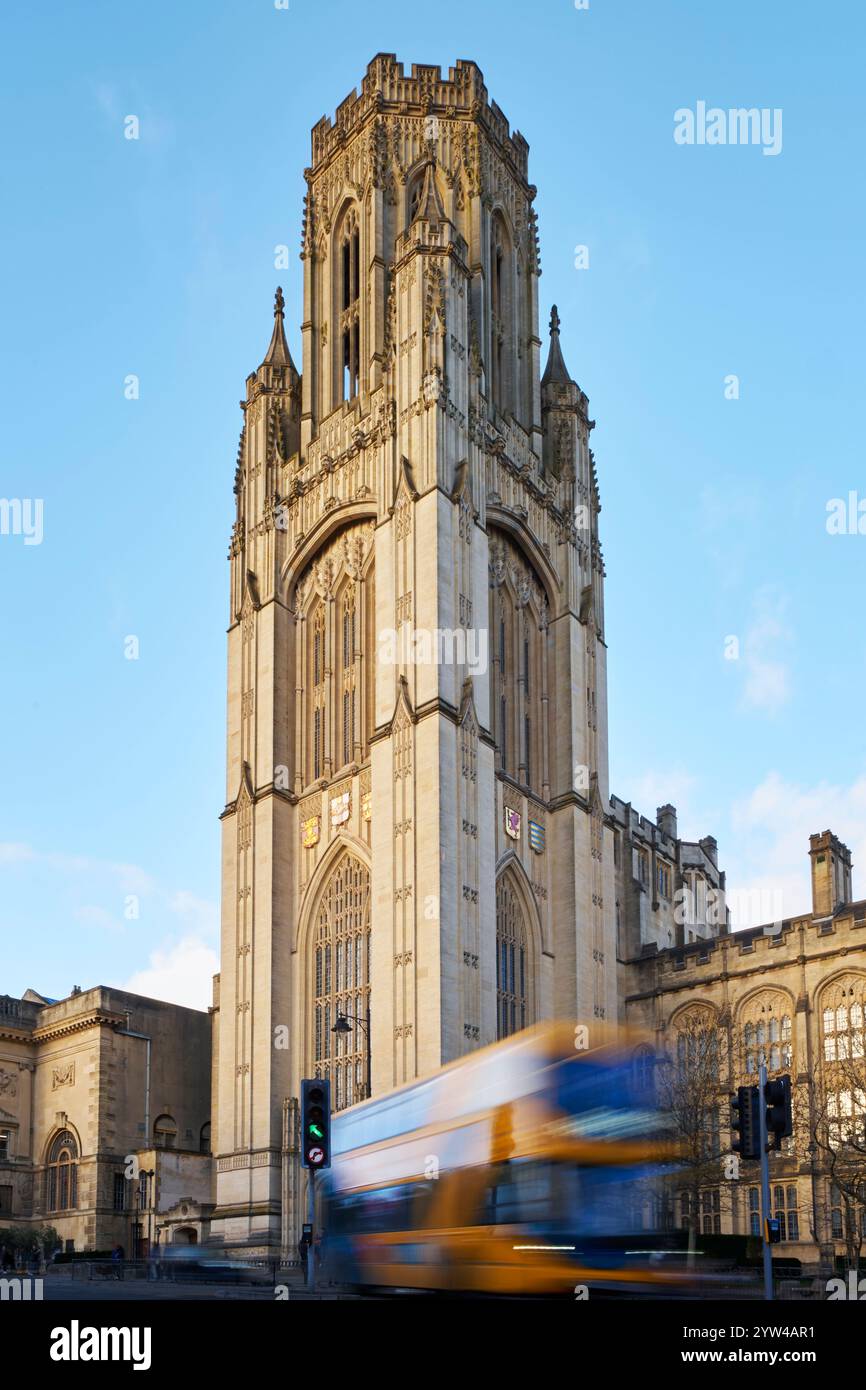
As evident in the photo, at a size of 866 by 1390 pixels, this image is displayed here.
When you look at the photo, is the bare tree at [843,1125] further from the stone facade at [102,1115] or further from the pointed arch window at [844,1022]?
the stone facade at [102,1115]

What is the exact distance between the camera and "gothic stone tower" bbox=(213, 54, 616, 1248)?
55.4m

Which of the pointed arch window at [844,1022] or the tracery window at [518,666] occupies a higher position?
the tracery window at [518,666]

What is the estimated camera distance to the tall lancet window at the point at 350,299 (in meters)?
68.9

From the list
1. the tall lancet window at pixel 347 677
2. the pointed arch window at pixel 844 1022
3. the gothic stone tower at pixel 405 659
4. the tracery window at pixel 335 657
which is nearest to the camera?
the gothic stone tower at pixel 405 659

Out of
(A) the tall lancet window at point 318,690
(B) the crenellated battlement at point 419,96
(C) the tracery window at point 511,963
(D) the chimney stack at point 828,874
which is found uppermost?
(B) the crenellated battlement at point 419,96

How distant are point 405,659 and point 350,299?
69.4ft

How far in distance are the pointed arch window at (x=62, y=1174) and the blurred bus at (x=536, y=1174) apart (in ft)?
141

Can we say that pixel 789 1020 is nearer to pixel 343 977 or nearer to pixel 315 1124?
pixel 343 977

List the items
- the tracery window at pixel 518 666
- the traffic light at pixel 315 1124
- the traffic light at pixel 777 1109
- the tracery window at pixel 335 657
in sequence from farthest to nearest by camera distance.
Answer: the tracery window at pixel 518 666 → the tracery window at pixel 335 657 → the traffic light at pixel 777 1109 → the traffic light at pixel 315 1124

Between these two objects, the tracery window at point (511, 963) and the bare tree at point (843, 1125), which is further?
the tracery window at point (511, 963)

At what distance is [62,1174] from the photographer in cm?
6681

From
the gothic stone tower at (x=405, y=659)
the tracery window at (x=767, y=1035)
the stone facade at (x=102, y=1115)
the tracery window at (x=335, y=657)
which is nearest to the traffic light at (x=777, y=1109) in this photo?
the gothic stone tower at (x=405, y=659)

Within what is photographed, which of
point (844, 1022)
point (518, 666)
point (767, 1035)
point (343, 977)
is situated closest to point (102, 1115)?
point (343, 977)

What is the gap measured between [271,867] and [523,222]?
33.2 metres
